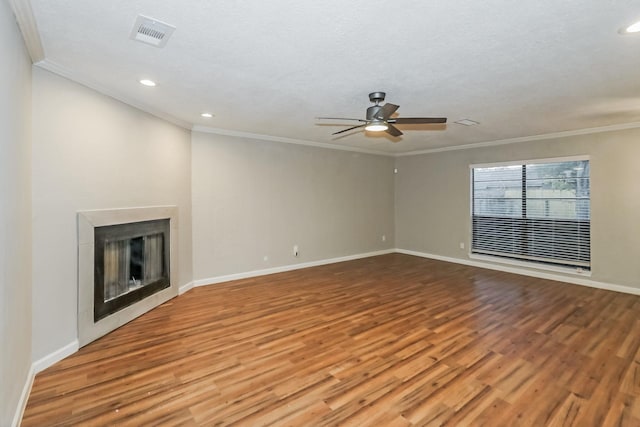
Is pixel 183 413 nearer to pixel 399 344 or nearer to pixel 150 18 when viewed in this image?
pixel 399 344

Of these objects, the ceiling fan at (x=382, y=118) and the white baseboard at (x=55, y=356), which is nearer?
the white baseboard at (x=55, y=356)

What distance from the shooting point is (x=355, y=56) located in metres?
2.46

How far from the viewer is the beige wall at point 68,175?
255 cm

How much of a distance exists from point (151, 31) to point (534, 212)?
6.45 meters

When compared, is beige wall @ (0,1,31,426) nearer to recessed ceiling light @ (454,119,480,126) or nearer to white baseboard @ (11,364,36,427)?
white baseboard @ (11,364,36,427)

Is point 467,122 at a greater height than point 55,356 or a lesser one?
greater

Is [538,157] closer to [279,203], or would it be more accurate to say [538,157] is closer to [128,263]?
[279,203]

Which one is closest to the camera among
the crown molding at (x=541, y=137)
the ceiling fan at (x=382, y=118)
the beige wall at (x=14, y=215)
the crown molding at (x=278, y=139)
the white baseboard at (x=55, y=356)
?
the beige wall at (x=14, y=215)

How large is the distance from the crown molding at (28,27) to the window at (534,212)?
685cm

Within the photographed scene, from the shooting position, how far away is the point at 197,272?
4.95 metres

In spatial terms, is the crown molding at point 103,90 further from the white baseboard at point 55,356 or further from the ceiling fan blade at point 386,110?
the ceiling fan blade at point 386,110

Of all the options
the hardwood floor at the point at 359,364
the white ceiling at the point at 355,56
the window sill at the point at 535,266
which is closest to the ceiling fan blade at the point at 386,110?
the white ceiling at the point at 355,56

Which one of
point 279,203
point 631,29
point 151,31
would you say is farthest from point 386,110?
point 279,203

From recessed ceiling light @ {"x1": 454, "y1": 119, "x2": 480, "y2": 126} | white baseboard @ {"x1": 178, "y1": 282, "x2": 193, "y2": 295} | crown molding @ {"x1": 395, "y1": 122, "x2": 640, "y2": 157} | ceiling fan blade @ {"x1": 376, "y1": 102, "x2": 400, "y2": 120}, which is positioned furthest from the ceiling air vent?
crown molding @ {"x1": 395, "y1": 122, "x2": 640, "y2": 157}
